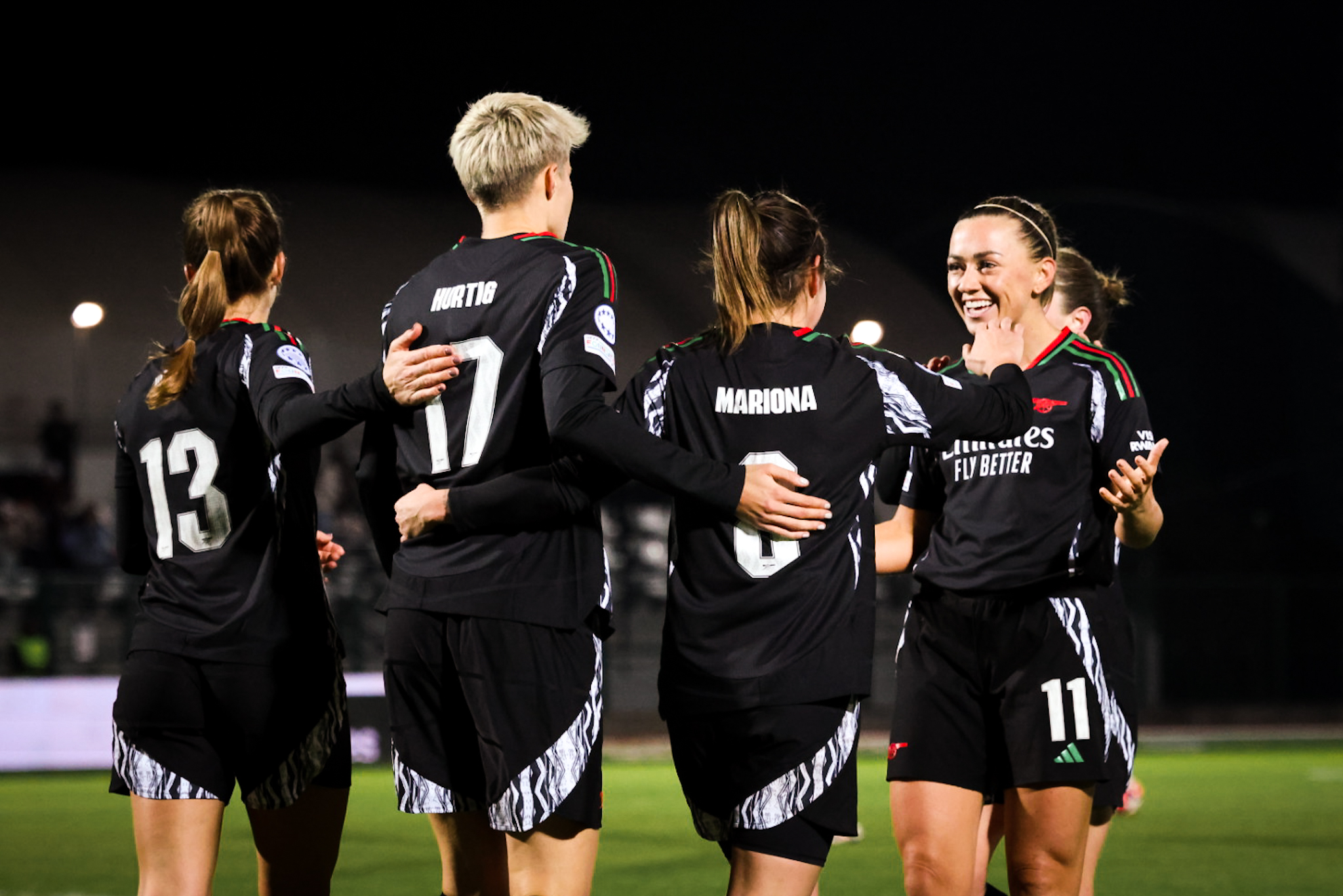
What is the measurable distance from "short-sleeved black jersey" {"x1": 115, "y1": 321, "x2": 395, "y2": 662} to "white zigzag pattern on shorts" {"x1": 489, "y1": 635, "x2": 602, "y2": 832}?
0.80 metres

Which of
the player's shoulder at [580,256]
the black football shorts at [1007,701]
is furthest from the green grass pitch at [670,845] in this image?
the player's shoulder at [580,256]

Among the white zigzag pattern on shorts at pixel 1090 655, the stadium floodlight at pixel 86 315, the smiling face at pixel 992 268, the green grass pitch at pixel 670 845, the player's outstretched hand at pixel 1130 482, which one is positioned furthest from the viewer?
the stadium floodlight at pixel 86 315

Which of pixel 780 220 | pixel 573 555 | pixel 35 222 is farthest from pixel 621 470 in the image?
pixel 35 222

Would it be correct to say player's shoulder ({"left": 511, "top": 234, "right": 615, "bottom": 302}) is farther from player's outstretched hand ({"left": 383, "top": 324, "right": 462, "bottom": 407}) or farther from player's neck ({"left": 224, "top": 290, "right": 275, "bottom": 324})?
player's neck ({"left": 224, "top": 290, "right": 275, "bottom": 324})

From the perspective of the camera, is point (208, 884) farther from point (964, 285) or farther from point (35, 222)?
point (35, 222)

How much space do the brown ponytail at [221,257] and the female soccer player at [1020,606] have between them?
5.66 ft

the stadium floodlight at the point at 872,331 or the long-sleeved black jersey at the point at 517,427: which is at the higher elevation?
the stadium floodlight at the point at 872,331

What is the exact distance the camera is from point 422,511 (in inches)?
121

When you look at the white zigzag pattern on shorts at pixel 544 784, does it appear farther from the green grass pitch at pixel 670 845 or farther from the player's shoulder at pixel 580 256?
the green grass pitch at pixel 670 845

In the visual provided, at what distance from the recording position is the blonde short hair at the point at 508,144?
3178mm

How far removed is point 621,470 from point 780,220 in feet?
2.06

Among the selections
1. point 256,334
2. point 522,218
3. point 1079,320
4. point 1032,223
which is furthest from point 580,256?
point 1079,320

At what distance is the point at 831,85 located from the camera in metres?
23.9

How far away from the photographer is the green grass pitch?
21.9 ft
